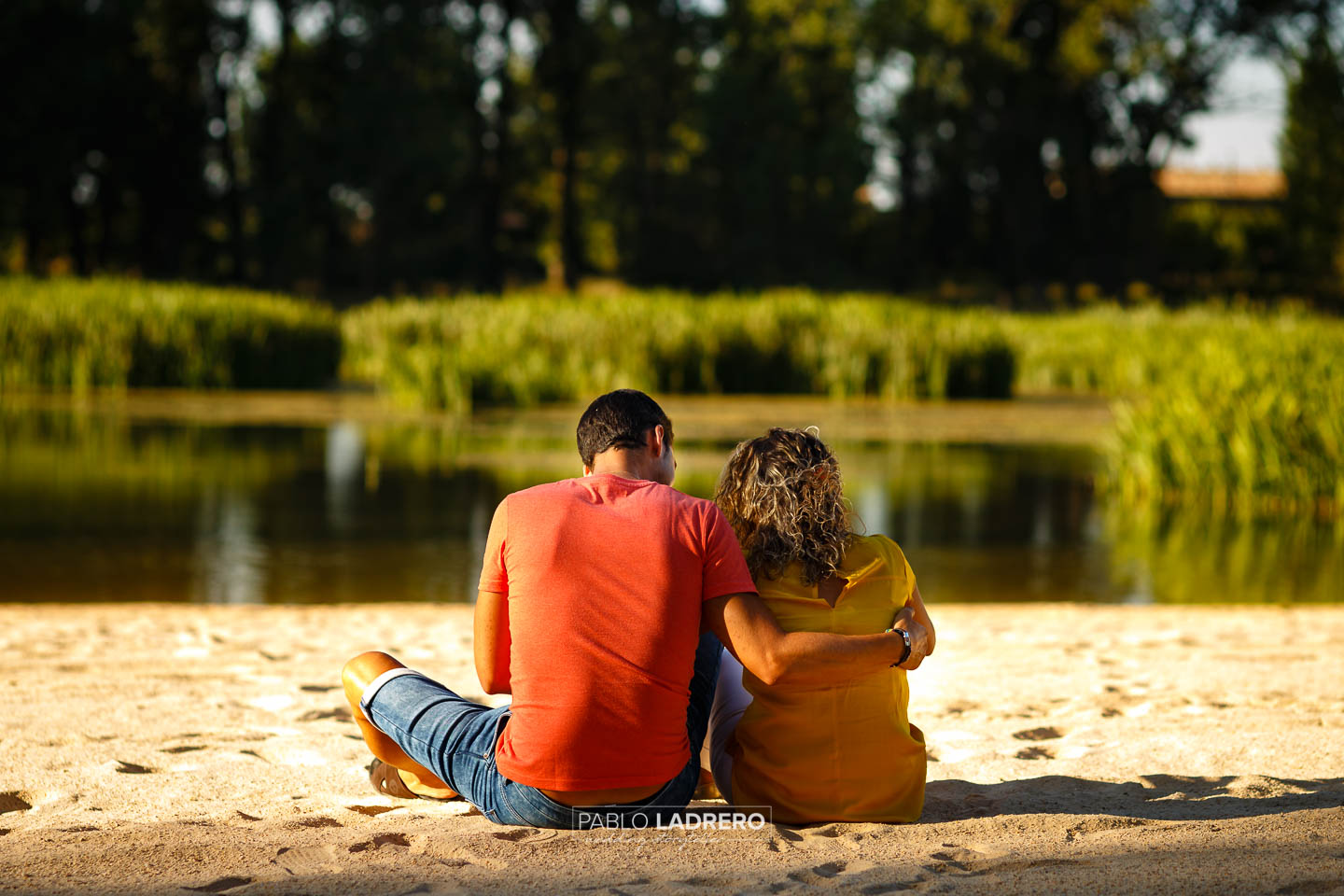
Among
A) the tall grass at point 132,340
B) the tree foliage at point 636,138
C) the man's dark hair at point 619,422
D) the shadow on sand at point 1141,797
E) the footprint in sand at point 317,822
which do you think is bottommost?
the footprint in sand at point 317,822

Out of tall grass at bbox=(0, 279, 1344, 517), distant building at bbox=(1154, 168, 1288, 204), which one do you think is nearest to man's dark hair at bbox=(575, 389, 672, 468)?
tall grass at bbox=(0, 279, 1344, 517)

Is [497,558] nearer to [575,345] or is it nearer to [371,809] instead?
[371,809]

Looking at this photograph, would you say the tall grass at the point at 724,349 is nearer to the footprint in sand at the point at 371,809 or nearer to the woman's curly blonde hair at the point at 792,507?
the footprint in sand at the point at 371,809

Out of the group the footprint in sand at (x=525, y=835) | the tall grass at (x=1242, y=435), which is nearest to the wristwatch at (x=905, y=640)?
the footprint in sand at (x=525, y=835)

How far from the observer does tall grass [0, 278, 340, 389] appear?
1720 cm

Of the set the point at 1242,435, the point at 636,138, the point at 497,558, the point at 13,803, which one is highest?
the point at 636,138

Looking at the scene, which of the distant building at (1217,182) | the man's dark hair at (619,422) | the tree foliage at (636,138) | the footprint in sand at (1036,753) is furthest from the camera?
the distant building at (1217,182)

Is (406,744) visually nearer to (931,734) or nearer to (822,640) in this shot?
(822,640)

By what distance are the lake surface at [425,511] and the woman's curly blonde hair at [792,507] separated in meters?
4.53

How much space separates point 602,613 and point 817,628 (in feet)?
1.42

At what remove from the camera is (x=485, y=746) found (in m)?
3.07

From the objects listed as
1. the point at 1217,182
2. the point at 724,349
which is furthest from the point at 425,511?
the point at 1217,182

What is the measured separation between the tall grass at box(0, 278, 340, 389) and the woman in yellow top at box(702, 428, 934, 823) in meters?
15.6

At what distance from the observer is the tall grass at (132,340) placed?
17203 millimetres
